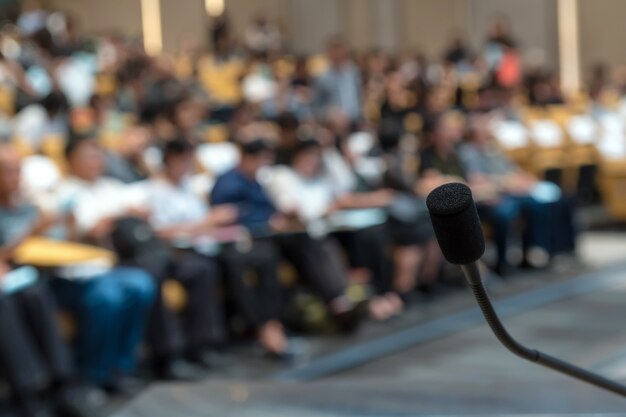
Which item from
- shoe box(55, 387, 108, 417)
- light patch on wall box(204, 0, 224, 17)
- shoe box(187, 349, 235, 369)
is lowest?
shoe box(187, 349, 235, 369)

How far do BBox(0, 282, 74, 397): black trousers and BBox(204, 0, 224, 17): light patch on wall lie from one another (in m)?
10.5

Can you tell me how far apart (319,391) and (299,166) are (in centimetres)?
391

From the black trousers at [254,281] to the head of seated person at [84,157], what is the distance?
0.77 meters

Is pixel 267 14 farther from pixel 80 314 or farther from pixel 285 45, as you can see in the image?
pixel 80 314

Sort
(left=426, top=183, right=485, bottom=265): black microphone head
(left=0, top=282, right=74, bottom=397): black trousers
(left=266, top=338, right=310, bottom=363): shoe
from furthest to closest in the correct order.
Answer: (left=266, top=338, right=310, bottom=363): shoe < (left=0, top=282, right=74, bottom=397): black trousers < (left=426, top=183, right=485, bottom=265): black microphone head

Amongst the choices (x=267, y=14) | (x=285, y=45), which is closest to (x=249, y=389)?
(x=285, y=45)

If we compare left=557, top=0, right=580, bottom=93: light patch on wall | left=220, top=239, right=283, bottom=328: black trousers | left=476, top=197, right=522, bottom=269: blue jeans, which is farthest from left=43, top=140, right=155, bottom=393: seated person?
left=557, top=0, right=580, bottom=93: light patch on wall

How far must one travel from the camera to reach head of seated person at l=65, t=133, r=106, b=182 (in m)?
4.88

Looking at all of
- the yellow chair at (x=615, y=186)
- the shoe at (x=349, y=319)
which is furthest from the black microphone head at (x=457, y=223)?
the yellow chair at (x=615, y=186)

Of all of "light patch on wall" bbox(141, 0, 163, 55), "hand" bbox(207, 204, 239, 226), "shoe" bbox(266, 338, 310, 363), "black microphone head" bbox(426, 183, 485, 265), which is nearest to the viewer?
"black microphone head" bbox(426, 183, 485, 265)

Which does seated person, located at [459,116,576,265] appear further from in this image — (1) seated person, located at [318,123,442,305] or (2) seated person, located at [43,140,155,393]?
(2) seated person, located at [43,140,155,393]

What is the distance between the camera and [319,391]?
210 centimetres

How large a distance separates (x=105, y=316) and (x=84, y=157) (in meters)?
0.75

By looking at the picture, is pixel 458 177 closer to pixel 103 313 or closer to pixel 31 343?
pixel 103 313
